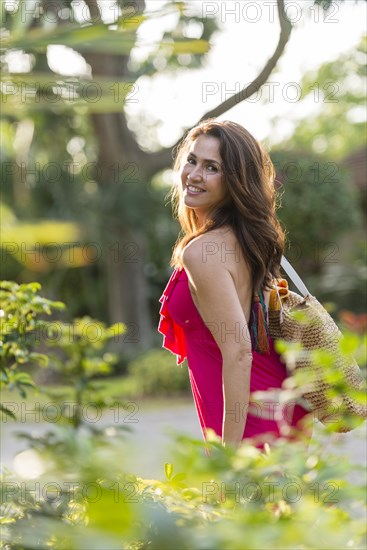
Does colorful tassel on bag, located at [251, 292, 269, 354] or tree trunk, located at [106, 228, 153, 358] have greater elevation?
colorful tassel on bag, located at [251, 292, 269, 354]

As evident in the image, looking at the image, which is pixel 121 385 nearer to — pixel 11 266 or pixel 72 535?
pixel 11 266

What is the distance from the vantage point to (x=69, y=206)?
20000 millimetres

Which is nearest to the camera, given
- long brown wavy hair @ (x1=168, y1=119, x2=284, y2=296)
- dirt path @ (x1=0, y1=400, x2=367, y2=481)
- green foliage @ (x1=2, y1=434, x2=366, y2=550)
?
green foliage @ (x1=2, y1=434, x2=366, y2=550)

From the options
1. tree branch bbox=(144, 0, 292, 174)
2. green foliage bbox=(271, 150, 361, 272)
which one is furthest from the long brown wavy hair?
green foliage bbox=(271, 150, 361, 272)

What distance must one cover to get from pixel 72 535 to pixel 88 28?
0.57 meters

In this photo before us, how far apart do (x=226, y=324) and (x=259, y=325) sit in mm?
213

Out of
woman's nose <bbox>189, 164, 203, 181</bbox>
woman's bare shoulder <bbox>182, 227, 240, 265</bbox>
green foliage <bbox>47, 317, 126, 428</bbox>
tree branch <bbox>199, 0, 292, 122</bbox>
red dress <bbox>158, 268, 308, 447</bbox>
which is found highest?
tree branch <bbox>199, 0, 292, 122</bbox>

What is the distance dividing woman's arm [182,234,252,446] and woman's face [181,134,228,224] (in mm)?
224

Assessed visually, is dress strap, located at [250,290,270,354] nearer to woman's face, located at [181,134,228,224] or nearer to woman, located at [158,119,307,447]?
woman, located at [158,119,307,447]

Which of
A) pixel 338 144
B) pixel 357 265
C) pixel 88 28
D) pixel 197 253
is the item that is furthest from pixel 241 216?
pixel 338 144

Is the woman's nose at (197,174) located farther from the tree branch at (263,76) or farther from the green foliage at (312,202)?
the green foliage at (312,202)

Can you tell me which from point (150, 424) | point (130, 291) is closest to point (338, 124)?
point (130, 291)

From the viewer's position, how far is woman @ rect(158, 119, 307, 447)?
2855 mm

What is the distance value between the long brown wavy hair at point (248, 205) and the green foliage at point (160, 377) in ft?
41.5
